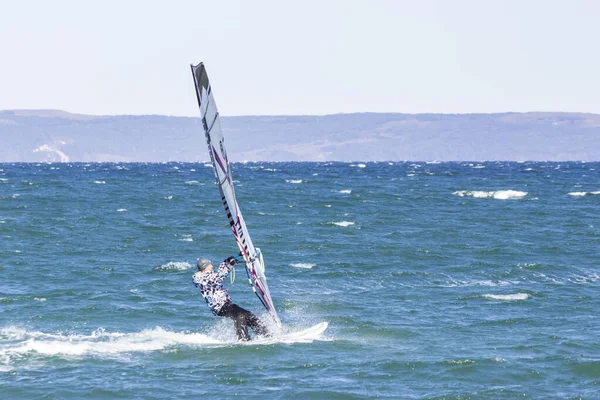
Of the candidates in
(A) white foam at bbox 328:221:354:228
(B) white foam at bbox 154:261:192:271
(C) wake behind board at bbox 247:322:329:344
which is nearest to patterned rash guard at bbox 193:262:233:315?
(C) wake behind board at bbox 247:322:329:344

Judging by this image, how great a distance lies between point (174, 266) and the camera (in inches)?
1142

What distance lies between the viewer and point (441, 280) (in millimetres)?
27062

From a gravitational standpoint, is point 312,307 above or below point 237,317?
below

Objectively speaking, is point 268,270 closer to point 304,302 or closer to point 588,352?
point 304,302

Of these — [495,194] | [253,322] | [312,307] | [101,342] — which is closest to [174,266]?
[312,307]

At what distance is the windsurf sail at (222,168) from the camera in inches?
592

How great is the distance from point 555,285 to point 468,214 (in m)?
22.2

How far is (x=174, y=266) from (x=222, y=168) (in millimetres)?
13201

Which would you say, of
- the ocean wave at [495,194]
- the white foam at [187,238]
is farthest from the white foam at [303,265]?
the ocean wave at [495,194]

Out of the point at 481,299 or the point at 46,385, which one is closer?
the point at 46,385

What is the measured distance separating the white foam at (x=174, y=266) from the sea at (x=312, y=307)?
0.10 m

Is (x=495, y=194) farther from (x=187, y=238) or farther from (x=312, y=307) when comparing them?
(x=312, y=307)

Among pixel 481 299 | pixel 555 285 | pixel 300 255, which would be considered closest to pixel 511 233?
pixel 300 255

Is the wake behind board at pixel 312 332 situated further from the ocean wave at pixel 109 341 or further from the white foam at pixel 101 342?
the white foam at pixel 101 342
